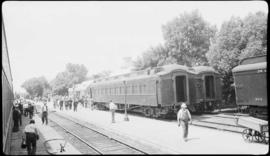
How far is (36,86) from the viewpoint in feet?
373

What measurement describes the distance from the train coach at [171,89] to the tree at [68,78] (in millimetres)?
60566

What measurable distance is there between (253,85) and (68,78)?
78.2 m

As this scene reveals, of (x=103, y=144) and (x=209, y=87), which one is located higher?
(x=209, y=87)

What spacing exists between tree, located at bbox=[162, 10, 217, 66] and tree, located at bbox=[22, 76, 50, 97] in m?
81.6

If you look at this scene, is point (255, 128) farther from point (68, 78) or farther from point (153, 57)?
point (68, 78)

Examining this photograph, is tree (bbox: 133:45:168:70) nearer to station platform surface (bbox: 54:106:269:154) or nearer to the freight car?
the freight car

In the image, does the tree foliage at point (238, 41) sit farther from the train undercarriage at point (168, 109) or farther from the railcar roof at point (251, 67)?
the railcar roof at point (251, 67)

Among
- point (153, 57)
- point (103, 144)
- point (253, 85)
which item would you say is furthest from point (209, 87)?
point (153, 57)

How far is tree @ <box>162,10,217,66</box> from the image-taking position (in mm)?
37312

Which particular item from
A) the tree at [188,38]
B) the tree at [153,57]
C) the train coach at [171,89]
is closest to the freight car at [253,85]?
the train coach at [171,89]

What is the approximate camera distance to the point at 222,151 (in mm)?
10109

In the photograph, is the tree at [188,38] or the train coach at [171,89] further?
the tree at [188,38]

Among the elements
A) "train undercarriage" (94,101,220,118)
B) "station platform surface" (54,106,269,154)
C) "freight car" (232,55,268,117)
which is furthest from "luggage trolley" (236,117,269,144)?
"train undercarriage" (94,101,220,118)

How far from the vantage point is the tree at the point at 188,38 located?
37.3 m
